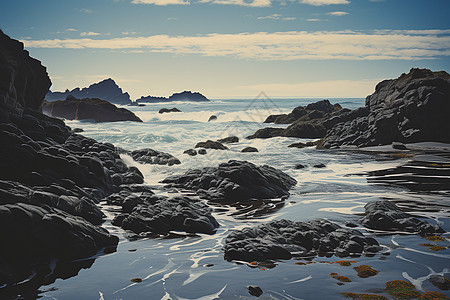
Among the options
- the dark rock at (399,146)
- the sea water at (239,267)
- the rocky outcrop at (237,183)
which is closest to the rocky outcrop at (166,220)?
the sea water at (239,267)

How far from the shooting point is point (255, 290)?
9.41 metres

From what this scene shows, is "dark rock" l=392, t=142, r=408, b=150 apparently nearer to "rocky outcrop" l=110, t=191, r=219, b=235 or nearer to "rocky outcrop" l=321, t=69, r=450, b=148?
"rocky outcrop" l=321, t=69, r=450, b=148

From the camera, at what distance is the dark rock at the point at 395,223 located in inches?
556

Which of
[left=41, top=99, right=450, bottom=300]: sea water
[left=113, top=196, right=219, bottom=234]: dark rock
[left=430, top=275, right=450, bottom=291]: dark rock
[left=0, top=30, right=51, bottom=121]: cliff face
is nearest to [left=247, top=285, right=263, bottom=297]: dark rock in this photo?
[left=41, top=99, right=450, bottom=300]: sea water

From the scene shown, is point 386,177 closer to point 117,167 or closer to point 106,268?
point 117,167

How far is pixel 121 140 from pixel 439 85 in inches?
1818

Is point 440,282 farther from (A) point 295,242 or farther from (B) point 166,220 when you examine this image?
(B) point 166,220

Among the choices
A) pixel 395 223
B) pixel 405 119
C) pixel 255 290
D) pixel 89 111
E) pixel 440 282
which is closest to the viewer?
pixel 255 290

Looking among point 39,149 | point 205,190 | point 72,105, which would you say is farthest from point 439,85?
point 72,105

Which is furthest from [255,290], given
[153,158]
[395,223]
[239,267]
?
[153,158]

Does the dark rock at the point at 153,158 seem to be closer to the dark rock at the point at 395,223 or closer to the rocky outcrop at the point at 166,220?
the rocky outcrop at the point at 166,220

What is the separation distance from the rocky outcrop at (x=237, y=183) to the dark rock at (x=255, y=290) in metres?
12.1

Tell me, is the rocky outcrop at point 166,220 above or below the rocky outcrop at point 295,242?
below

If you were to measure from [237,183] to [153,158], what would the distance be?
51.2ft
